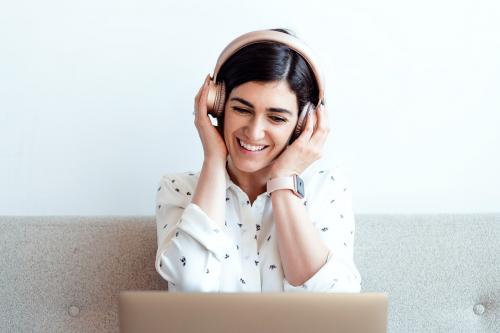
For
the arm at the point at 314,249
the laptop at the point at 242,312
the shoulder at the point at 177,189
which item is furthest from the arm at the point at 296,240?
the laptop at the point at 242,312

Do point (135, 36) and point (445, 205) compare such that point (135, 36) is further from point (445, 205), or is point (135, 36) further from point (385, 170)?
point (445, 205)

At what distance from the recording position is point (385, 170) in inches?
73.5

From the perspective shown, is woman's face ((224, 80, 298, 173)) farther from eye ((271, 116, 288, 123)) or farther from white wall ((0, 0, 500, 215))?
white wall ((0, 0, 500, 215))

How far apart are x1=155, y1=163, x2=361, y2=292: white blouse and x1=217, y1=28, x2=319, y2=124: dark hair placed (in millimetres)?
264

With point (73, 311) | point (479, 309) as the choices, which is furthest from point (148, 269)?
point (479, 309)

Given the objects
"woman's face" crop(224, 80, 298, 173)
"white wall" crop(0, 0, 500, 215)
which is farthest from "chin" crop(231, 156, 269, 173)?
"white wall" crop(0, 0, 500, 215)

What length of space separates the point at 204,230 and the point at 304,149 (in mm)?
281

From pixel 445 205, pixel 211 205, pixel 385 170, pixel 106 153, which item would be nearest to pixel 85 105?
pixel 106 153

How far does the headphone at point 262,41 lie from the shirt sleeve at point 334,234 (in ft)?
0.51

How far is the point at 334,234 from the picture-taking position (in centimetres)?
151

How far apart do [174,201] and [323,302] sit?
0.64 meters

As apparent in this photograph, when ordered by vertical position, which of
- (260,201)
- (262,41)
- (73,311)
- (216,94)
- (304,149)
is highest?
(262,41)

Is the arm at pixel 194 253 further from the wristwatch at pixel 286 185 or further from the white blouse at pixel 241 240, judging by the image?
the wristwatch at pixel 286 185

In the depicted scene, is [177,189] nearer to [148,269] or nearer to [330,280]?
[148,269]
